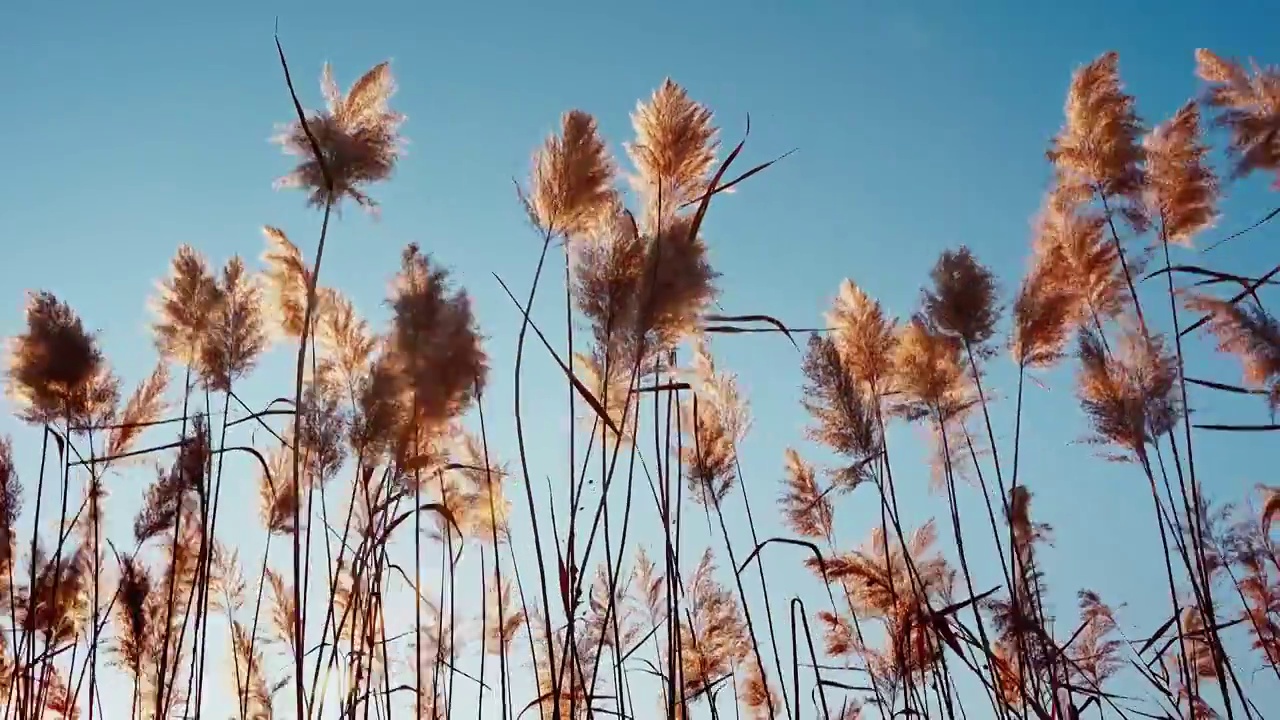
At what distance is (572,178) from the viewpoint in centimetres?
334


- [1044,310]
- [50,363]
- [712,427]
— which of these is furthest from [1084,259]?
[50,363]

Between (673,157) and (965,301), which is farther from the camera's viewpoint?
(965,301)

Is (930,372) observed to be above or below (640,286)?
above

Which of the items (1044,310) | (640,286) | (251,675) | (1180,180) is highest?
(1180,180)

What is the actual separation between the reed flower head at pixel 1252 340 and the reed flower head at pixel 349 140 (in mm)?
2683

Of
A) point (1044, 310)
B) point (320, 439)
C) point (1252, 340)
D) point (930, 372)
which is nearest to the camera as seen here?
point (1252, 340)

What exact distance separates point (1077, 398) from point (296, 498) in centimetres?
328

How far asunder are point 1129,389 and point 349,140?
323cm

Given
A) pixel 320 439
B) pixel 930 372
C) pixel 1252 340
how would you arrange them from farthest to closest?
pixel 930 372 → pixel 320 439 → pixel 1252 340

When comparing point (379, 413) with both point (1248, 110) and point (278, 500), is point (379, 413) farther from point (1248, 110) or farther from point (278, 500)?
point (1248, 110)

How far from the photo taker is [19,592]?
149 inches

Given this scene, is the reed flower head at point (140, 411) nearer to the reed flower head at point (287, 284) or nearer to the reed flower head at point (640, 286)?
the reed flower head at point (287, 284)

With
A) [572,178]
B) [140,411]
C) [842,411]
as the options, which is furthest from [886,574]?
[140,411]

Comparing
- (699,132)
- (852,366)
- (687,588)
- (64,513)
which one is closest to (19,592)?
(64,513)
